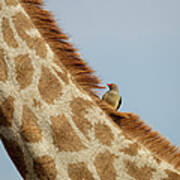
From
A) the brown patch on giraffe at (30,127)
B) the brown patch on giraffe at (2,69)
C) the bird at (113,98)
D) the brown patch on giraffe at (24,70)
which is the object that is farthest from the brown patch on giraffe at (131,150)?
the brown patch on giraffe at (2,69)

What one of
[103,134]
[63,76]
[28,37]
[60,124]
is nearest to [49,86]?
[63,76]

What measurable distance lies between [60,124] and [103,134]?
0.98 feet

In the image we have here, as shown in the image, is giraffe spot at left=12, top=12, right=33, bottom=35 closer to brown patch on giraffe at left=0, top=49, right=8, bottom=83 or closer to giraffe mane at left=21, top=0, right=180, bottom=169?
giraffe mane at left=21, top=0, right=180, bottom=169

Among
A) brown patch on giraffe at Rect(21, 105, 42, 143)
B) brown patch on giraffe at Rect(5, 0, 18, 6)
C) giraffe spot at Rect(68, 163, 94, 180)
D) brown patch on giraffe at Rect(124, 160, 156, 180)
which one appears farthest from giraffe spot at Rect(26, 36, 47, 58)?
brown patch on giraffe at Rect(124, 160, 156, 180)

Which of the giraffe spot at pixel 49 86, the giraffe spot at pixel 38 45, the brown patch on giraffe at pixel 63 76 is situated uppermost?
the giraffe spot at pixel 38 45

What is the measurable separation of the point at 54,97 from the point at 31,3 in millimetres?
759

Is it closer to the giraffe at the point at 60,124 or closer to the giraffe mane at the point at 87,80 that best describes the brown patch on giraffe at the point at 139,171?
the giraffe at the point at 60,124

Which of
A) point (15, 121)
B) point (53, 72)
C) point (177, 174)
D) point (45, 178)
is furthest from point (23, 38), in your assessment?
point (177, 174)

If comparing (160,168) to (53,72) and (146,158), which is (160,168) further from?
(53,72)

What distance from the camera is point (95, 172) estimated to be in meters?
2.43

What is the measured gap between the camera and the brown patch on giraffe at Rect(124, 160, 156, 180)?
2431 millimetres

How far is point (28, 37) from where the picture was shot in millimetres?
2604

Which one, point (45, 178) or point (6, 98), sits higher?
point (6, 98)

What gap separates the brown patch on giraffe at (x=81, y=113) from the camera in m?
2.47
